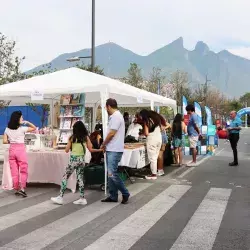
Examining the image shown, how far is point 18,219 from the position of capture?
6.48 metres

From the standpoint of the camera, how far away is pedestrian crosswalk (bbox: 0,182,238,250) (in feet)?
17.3

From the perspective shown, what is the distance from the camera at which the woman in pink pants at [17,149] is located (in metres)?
8.37

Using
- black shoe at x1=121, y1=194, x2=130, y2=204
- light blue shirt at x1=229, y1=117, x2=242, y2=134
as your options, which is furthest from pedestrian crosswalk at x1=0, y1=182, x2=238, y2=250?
light blue shirt at x1=229, y1=117, x2=242, y2=134

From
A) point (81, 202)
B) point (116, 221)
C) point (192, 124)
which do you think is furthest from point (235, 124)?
point (116, 221)

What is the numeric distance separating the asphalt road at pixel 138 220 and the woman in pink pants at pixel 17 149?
0.37m

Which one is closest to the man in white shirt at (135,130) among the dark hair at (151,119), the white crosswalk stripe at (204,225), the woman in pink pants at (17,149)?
the dark hair at (151,119)

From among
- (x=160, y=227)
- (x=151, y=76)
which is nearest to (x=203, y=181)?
(x=160, y=227)

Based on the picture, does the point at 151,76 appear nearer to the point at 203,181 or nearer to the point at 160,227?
the point at 203,181

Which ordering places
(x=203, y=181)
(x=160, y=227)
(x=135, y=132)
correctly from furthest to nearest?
(x=135, y=132) < (x=203, y=181) < (x=160, y=227)

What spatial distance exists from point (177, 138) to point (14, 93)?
235 inches

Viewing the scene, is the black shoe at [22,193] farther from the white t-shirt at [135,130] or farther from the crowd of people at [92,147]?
the white t-shirt at [135,130]

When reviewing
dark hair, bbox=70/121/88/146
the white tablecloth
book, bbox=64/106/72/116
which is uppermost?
book, bbox=64/106/72/116

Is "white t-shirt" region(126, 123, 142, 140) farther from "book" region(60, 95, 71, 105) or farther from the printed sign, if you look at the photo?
the printed sign

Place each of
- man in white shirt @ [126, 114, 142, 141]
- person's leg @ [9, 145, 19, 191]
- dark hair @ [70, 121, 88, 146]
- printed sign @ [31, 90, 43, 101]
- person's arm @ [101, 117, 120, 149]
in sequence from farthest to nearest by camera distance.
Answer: man in white shirt @ [126, 114, 142, 141] → printed sign @ [31, 90, 43, 101] → person's leg @ [9, 145, 19, 191] → dark hair @ [70, 121, 88, 146] → person's arm @ [101, 117, 120, 149]
